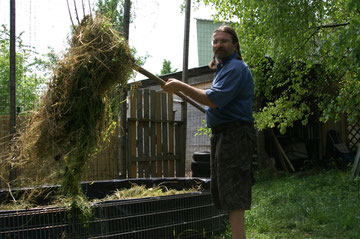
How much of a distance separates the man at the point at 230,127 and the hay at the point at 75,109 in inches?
28.0

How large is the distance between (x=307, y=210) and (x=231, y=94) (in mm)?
2913

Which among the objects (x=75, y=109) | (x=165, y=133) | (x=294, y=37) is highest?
(x=294, y=37)

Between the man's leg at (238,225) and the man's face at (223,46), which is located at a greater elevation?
the man's face at (223,46)

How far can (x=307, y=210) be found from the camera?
4574 mm

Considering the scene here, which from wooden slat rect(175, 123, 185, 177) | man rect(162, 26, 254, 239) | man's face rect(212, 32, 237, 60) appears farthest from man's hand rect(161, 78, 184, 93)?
wooden slat rect(175, 123, 185, 177)

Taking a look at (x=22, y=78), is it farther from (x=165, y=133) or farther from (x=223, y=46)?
(x=223, y=46)

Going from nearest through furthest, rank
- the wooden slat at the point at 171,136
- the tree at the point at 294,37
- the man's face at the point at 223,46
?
the man's face at the point at 223,46 → the tree at the point at 294,37 → the wooden slat at the point at 171,136

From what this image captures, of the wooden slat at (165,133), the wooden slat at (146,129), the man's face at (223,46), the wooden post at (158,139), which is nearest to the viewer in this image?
the man's face at (223,46)

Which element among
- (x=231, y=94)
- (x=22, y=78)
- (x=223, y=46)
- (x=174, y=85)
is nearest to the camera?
(x=231, y=94)

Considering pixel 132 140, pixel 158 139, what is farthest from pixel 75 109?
pixel 158 139

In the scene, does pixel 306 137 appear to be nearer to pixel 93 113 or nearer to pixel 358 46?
pixel 358 46

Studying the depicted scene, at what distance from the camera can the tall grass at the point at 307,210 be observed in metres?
3.76

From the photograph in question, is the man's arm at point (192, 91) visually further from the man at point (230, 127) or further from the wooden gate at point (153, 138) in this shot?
the wooden gate at point (153, 138)

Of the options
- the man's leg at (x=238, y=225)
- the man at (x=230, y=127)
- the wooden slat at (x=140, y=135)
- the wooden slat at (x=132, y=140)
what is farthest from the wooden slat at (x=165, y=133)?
the man's leg at (x=238, y=225)
